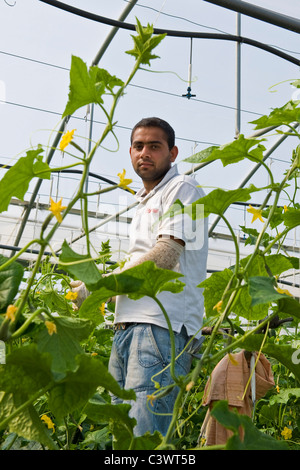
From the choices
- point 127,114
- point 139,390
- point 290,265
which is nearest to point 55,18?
point 127,114

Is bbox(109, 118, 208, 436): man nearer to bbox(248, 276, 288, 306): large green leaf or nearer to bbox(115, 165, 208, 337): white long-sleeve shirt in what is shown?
bbox(115, 165, 208, 337): white long-sleeve shirt

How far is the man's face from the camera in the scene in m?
1.55

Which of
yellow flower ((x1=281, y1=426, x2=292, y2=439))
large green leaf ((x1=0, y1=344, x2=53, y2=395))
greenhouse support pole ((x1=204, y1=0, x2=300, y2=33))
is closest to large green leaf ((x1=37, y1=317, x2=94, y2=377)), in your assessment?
large green leaf ((x1=0, y1=344, x2=53, y2=395))

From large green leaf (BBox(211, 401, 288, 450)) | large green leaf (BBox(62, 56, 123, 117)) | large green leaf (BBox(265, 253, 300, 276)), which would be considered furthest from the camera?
large green leaf (BBox(265, 253, 300, 276))

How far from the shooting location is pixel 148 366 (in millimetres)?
1282

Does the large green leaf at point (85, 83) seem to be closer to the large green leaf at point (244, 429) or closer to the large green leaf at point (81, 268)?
the large green leaf at point (81, 268)

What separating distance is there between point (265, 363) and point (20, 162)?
71cm

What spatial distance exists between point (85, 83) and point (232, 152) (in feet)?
0.61

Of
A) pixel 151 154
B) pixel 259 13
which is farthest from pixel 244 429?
pixel 259 13

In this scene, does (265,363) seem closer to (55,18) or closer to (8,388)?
(8,388)

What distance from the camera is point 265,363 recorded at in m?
1.13

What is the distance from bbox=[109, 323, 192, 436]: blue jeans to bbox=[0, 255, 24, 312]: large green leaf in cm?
73

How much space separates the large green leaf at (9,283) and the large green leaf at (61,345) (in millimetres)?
44

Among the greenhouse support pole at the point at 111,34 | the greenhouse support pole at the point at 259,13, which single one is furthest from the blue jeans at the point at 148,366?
the greenhouse support pole at the point at 111,34
